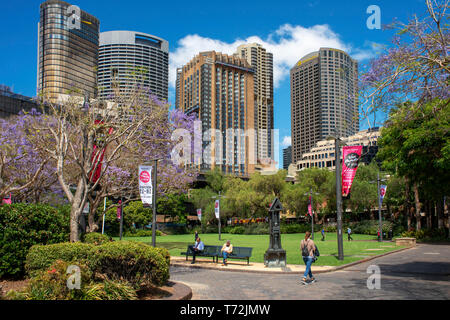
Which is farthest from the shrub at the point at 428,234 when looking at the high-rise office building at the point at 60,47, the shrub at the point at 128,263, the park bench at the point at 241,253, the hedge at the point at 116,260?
the high-rise office building at the point at 60,47

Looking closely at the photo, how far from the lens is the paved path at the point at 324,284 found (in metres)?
11.0

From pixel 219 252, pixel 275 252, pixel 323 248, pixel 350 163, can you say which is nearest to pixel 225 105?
pixel 323 248

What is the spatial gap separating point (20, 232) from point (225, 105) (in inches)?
6356

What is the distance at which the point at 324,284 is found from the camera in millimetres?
→ 13047

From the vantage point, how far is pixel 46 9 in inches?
6875

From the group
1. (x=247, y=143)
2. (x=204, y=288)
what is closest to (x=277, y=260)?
(x=204, y=288)

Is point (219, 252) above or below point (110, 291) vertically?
below

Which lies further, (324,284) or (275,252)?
(275,252)

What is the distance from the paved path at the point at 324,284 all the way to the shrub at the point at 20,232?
16.7ft

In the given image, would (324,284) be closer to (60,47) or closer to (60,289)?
(60,289)

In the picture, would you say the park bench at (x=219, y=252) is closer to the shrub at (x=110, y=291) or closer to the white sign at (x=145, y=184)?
the white sign at (x=145, y=184)

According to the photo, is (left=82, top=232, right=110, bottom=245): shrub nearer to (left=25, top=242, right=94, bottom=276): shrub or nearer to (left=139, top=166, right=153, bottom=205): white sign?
(left=25, top=242, right=94, bottom=276): shrub

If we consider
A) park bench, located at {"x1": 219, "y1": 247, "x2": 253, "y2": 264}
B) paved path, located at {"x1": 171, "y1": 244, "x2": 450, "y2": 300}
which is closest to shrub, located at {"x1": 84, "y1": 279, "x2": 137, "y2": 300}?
paved path, located at {"x1": 171, "y1": 244, "x2": 450, "y2": 300}
